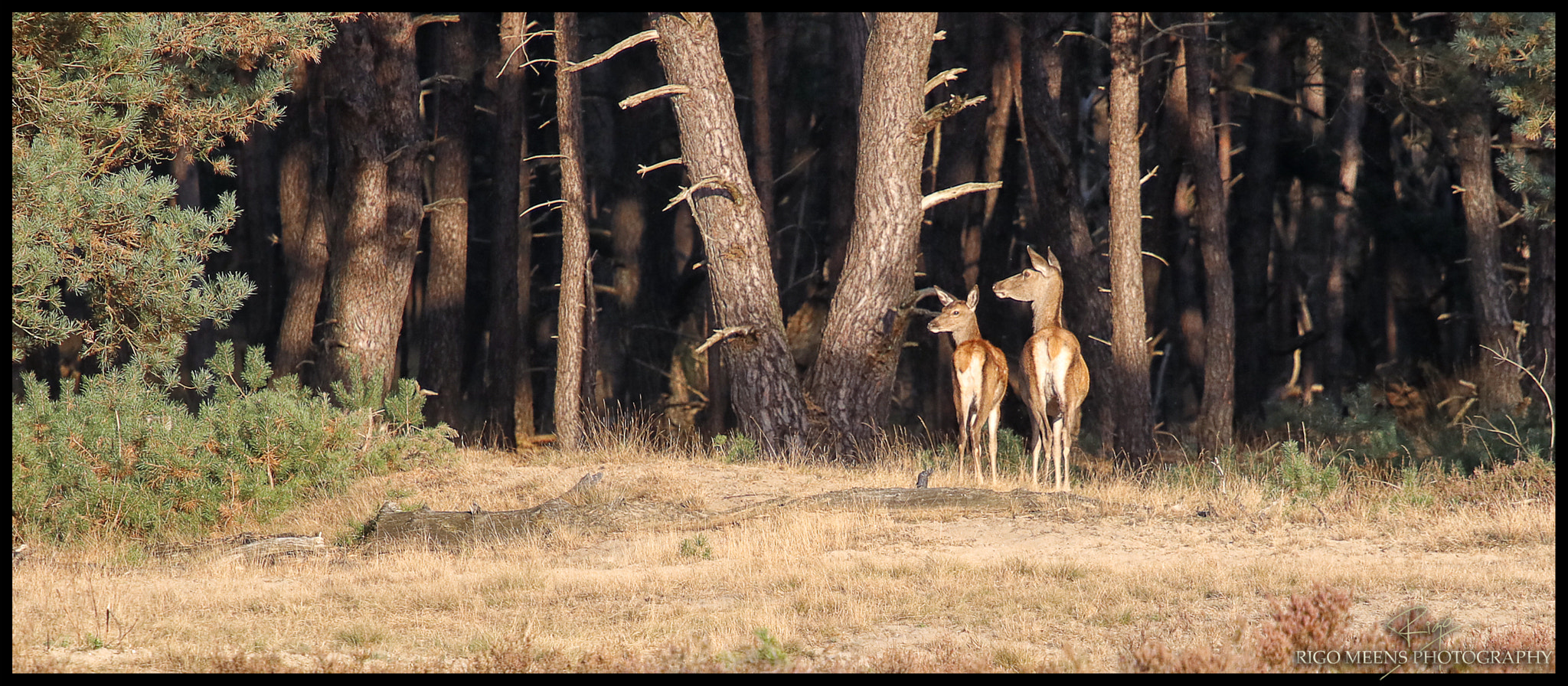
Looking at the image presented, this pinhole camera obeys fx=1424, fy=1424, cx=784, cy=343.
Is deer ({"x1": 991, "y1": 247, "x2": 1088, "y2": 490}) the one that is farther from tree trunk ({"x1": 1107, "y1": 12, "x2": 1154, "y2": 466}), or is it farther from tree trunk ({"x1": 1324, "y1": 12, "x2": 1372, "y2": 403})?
tree trunk ({"x1": 1324, "y1": 12, "x2": 1372, "y2": 403})

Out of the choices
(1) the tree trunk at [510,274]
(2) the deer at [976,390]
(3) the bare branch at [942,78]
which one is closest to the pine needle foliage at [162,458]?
(2) the deer at [976,390]

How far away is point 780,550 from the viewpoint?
9133 millimetres

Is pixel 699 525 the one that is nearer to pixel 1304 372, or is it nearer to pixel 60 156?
pixel 60 156

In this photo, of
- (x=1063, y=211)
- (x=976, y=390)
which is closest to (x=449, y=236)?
(x=1063, y=211)

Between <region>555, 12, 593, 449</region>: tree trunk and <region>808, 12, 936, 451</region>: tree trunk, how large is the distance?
3.63 m

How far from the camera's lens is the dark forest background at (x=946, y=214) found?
18.8 m

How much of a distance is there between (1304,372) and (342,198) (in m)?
Answer: 22.5

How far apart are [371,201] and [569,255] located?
246 cm

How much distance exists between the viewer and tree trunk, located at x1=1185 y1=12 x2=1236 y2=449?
65.7 ft

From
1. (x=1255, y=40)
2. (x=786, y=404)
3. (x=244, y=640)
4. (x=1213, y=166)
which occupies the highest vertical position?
(x=1255, y=40)

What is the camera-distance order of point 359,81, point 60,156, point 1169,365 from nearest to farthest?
point 60,156 → point 359,81 → point 1169,365

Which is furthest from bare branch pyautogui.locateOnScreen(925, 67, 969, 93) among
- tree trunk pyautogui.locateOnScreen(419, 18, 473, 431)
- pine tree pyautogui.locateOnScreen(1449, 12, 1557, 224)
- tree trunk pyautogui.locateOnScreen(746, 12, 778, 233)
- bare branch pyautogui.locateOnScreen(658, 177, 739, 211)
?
tree trunk pyautogui.locateOnScreen(419, 18, 473, 431)
